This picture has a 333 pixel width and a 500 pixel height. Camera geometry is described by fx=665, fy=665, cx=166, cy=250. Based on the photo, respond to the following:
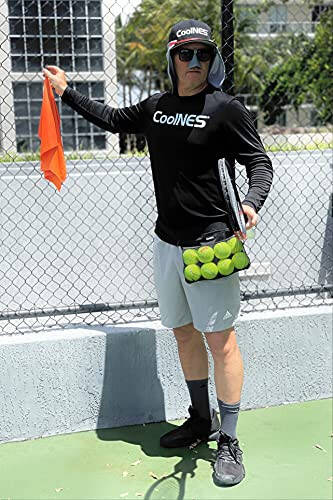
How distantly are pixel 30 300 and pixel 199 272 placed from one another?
2543 millimetres

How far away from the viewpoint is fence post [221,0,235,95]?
3453mm

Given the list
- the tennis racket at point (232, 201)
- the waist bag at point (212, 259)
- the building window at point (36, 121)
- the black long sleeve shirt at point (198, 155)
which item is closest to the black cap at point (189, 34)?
the black long sleeve shirt at point (198, 155)

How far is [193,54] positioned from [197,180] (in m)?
0.50

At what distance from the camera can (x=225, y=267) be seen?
2721 millimetres

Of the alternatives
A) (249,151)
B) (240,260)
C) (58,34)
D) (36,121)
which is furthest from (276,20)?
(240,260)

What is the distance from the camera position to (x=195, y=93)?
8.92 feet

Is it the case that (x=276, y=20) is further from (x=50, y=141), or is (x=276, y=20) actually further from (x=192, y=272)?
(x=192, y=272)

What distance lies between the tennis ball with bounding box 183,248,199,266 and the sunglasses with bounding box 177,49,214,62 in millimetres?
772

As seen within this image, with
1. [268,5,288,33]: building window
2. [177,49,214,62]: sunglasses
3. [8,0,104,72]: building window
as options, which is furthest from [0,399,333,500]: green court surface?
[268,5,288,33]: building window

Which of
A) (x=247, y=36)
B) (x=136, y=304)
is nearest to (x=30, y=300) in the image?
(x=136, y=304)

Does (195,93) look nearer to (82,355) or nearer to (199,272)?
(199,272)

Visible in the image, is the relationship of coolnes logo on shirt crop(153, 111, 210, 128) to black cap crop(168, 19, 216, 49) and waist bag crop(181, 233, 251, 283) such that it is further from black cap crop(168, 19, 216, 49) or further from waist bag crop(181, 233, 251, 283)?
waist bag crop(181, 233, 251, 283)

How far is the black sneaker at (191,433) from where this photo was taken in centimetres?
312

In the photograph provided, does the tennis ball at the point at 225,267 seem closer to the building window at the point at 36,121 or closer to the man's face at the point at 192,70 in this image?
the man's face at the point at 192,70
